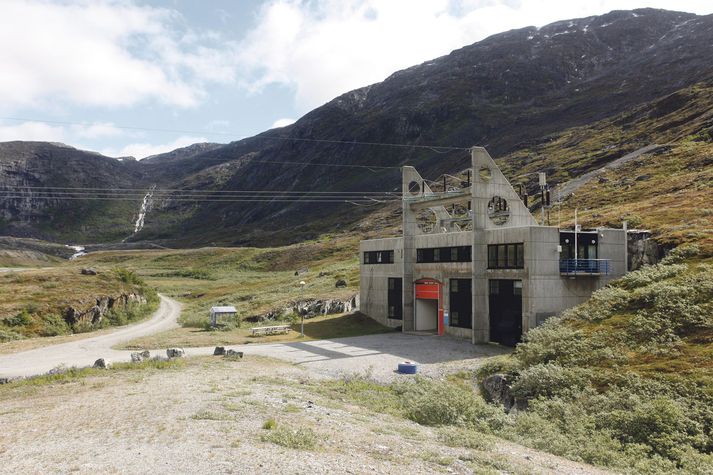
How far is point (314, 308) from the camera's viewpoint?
6391cm

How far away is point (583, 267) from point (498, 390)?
17.7m

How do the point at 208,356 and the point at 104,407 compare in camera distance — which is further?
the point at 208,356

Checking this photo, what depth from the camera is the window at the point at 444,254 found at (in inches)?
1909

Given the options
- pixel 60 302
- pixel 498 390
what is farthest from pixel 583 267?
pixel 60 302

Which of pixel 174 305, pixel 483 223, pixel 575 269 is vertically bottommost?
pixel 174 305

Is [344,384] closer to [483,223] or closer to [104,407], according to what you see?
[104,407]

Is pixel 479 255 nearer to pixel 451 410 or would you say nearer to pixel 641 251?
pixel 641 251

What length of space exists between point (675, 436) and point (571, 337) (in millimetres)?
13034

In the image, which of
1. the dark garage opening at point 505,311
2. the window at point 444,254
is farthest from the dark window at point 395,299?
the dark garage opening at point 505,311

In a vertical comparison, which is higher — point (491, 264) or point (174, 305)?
point (491, 264)

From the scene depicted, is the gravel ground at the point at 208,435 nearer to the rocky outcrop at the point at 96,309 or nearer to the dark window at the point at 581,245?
the dark window at the point at 581,245

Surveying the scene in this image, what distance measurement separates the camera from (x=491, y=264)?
152 ft

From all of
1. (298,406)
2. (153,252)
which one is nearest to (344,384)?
(298,406)

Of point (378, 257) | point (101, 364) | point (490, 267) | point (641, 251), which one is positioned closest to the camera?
point (101, 364)
